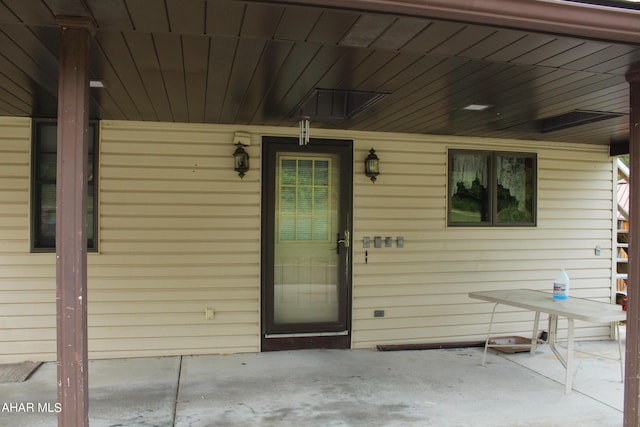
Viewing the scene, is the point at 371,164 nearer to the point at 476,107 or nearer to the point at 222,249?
the point at 476,107

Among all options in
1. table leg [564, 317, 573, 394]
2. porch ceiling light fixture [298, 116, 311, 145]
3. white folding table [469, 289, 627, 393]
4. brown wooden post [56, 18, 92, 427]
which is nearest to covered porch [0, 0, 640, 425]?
brown wooden post [56, 18, 92, 427]

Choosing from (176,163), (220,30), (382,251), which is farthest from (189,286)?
(220,30)

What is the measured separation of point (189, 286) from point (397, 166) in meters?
2.49

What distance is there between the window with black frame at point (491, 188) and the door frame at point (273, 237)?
121 centimetres

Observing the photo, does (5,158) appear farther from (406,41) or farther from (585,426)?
(585,426)

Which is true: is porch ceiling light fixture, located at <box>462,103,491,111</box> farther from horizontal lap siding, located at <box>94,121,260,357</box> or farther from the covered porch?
horizontal lap siding, located at <box>94,121,260,357</box>

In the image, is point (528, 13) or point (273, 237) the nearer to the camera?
point (528, 13)

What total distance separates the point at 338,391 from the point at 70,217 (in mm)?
2521

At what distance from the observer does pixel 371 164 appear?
4891 millimetres

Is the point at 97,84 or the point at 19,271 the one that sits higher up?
the point at 97,84

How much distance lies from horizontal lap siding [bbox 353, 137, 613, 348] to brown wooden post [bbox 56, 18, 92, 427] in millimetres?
3208

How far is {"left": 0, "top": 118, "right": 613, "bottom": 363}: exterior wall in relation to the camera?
434cm

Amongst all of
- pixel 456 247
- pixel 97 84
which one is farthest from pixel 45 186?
pixel 456 247

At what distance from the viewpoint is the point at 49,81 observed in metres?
3.18
